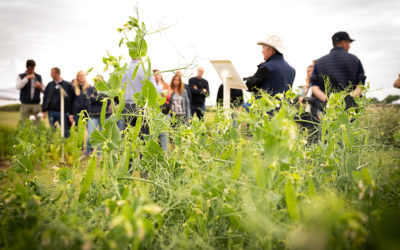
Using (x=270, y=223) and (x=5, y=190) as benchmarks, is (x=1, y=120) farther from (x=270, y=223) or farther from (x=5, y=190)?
(x=270, y=223)

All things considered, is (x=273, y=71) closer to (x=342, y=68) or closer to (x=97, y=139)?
(x=342, y=68)

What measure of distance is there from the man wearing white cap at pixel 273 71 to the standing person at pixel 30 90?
16.3 feet

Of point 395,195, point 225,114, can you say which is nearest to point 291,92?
point 225,114

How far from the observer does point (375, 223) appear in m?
0.72

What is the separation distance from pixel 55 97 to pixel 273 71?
4.68 metres

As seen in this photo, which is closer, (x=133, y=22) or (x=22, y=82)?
(x=133, y=22)

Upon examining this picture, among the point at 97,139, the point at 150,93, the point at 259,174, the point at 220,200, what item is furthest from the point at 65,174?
the point at 259,174

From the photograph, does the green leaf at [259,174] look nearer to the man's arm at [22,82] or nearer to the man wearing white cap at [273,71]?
the man wearing white cap at [273,71]

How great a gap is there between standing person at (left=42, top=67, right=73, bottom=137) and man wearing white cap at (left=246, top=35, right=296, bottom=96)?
13.9 ft

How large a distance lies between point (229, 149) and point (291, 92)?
46cm

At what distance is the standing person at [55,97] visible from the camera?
6.00 m

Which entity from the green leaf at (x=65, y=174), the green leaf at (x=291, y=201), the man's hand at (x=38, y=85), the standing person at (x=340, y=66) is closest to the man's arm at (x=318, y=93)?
the standing person at (x=340, y=66)

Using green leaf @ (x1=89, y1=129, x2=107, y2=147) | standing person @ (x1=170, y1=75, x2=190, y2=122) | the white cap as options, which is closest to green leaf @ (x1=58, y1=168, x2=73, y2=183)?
green leaf @ (x1=89, y1=129, x2=107, y2=147)

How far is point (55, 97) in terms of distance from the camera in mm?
6027
